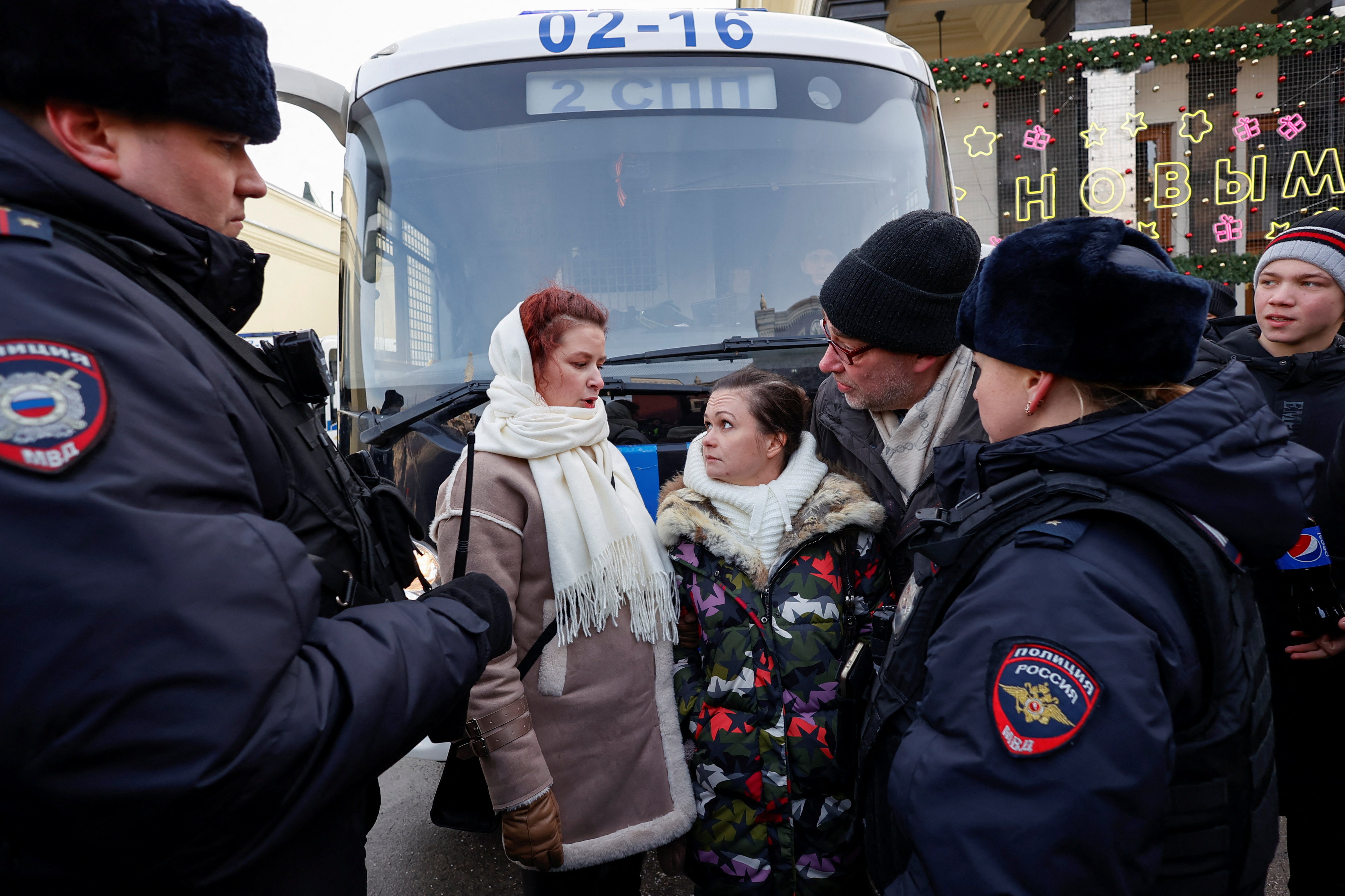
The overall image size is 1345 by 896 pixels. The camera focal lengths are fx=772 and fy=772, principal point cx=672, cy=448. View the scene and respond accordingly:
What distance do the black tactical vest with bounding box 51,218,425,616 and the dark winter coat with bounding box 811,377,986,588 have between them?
110 centimetres

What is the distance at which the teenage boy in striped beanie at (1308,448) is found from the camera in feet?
7.32

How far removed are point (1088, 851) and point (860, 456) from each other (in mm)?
1190

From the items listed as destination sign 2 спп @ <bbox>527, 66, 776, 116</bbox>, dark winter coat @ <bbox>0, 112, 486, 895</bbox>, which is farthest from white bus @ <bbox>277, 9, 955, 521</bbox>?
dark winter coat @ <bbox>0, 112, 486, 895</bbox>

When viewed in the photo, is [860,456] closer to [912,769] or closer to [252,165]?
[912,769]

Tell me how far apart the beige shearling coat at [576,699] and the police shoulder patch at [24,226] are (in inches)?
41.2

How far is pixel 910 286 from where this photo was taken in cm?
188

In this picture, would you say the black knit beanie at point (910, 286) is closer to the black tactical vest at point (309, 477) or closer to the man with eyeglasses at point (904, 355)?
the man with eyeglasses at point (904, 355)

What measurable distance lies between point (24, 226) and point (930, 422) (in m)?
1.73

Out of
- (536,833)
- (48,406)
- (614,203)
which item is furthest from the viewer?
(614,203)

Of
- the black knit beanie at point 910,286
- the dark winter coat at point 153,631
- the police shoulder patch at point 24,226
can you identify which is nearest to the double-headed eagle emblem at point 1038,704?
the dark winter coat at point 153,631

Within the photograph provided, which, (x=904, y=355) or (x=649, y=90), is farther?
(x=649, y=90)

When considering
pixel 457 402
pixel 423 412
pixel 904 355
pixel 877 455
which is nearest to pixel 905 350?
pixel 904 355

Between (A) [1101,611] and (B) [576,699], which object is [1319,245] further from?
(B) [576,699]

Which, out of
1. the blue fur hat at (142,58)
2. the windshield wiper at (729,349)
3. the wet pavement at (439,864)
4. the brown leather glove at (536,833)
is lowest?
the wet pavement at (439,864)
